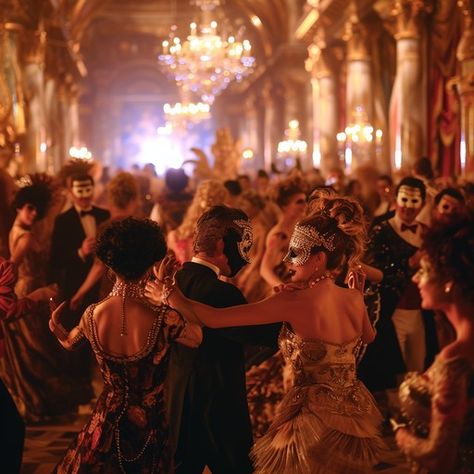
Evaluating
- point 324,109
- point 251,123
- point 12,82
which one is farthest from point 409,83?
point 251,123

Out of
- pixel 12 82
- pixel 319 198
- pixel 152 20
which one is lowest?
pixel 319 198

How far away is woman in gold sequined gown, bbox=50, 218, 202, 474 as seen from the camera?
4.20m

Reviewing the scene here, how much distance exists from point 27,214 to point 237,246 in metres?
3.50

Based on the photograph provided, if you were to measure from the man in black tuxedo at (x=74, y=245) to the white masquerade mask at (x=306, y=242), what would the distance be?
3987 mm

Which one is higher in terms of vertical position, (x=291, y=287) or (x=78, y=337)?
(x=291, y=287)

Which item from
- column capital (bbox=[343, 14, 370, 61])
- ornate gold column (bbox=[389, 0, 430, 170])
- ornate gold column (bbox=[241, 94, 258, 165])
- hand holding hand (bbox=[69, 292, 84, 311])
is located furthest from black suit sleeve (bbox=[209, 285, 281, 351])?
ornate gold column (bbox=[241, 94, 258, 165])

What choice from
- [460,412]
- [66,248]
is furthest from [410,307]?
[460,412]

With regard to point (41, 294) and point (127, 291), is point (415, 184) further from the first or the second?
point (127, 291)

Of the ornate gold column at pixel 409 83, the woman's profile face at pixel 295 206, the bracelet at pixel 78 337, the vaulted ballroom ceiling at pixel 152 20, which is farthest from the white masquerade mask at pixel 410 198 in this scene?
the vaulted ballroom ceiling at pixel 152 20

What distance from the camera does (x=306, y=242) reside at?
4.69 metres

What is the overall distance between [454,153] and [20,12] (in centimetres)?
832

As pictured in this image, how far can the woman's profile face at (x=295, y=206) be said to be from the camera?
27.7 ft

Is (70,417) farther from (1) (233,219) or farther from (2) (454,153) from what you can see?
(2) (454,153)

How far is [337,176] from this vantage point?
50.7 feet
